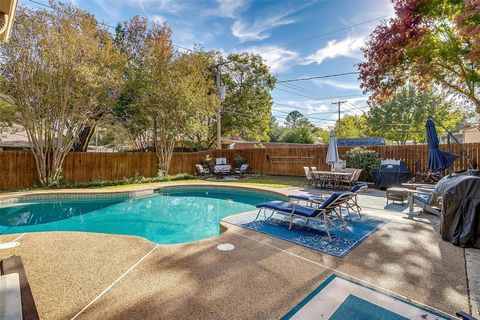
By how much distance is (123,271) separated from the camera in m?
2.97

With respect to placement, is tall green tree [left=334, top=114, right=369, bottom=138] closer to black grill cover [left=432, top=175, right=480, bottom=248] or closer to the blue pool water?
the blue pool water

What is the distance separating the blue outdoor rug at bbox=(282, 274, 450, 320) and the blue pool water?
128 inches

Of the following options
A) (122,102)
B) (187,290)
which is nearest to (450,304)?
(187,290)

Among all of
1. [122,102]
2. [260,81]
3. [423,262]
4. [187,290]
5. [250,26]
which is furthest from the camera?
[260,81]

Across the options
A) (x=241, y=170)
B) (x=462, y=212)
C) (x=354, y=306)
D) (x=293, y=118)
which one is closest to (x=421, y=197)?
(x=462, y=212)

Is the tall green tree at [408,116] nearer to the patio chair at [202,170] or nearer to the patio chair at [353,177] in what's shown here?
the patio chair at [353,177]

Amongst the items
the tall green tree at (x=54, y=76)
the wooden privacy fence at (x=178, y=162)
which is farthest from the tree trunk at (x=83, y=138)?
the tall green tree at (x=54, y=76)

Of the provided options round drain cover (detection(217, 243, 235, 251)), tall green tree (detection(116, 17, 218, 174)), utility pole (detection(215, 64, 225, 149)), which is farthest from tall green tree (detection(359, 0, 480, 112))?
utility pole (detection(215, 64, 225, 149))

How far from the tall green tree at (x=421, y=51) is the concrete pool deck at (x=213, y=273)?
A: 13.0ft

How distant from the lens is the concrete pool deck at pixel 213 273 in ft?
→ 7.55

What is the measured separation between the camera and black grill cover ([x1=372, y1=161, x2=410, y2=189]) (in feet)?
30.6

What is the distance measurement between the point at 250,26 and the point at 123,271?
37.7 feet

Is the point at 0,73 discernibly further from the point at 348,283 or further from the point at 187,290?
the point at 348,283

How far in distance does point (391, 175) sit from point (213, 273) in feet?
29.0
